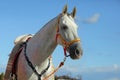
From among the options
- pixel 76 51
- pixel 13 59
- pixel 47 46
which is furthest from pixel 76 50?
pixel 13 59

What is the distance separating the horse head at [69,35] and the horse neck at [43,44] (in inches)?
9.7

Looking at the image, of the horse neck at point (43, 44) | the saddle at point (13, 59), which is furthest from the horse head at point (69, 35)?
the saddle at point (13, 59)

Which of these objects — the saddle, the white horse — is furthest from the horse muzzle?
the saddle

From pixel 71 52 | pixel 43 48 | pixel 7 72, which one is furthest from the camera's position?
pixel 7 72

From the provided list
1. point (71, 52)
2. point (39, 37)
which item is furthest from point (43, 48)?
point (71, 52)

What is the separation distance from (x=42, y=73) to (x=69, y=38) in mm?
1380

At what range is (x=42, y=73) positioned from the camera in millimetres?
11648

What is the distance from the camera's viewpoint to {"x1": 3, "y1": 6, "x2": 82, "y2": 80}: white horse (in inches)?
428

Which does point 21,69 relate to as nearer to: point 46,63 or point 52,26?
point 46,63

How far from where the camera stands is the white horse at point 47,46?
10867mm

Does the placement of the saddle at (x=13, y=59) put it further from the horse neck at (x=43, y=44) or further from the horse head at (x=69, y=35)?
the horse head at (x=69, y=35)

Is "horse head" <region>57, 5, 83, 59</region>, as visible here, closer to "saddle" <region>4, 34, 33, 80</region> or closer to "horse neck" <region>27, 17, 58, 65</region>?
"horse neck" <region>27, 17, 58, 65</region>

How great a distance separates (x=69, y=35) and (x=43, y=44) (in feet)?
3.13

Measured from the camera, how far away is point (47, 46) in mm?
11461
